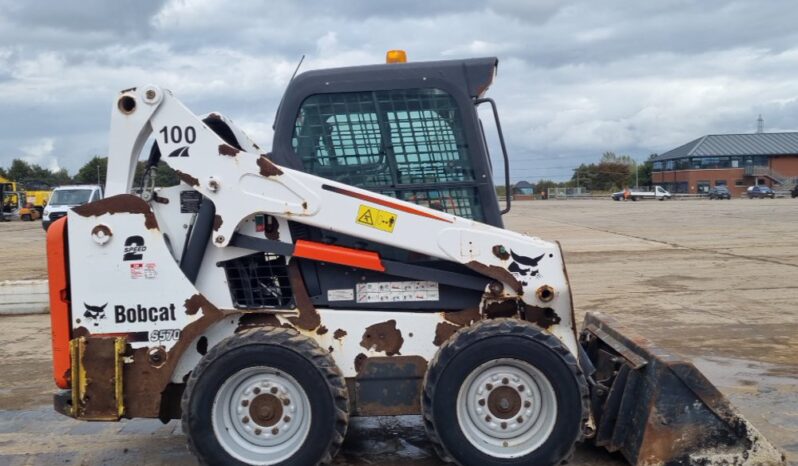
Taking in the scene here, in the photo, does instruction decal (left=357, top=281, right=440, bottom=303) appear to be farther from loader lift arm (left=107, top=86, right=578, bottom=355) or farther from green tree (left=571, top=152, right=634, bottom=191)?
green tree (left=571, top=152, right=634, bottom=191)

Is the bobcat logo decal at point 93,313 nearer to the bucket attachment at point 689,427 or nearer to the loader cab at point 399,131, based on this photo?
the loader cab at point 399,131

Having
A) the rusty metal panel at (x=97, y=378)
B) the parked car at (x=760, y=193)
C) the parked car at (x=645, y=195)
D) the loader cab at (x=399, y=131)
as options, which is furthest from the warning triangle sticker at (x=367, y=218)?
the parked car at (x=645, y=195)

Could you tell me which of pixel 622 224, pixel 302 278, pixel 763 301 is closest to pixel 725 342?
pixel 763 301

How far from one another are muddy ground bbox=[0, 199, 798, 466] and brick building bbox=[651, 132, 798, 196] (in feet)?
262

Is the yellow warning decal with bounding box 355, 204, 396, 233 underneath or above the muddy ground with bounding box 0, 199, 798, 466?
above

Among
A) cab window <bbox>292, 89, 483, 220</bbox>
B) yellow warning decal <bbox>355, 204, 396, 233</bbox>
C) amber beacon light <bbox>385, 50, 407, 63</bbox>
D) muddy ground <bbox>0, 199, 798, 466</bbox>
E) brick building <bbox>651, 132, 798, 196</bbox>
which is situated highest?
brick building <bbox>651, 132, 798, 196</bbox>

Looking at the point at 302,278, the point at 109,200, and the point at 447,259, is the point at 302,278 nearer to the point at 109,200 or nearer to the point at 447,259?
the point at 447,259

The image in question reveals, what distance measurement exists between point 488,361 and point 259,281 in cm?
152

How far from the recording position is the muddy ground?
5.50 metres

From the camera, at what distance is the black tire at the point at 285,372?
4551mm

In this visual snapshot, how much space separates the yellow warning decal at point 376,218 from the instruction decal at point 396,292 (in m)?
0.39

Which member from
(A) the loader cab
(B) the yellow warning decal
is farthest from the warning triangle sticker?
(A) the loader cab

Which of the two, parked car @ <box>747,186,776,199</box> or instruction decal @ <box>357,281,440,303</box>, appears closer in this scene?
instruction decal @ <box>357,281,440,303</box>

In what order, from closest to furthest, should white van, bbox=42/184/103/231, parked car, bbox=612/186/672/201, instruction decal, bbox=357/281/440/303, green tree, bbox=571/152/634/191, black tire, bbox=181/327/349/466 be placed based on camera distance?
black tire, bbox=181/327/349/466
instruction decal, bbox=357/281/440/303
white van, bbox=42/184/103/231
parked car, bbox=612/186/672/201
green tree, bbox=571/152/634/191
